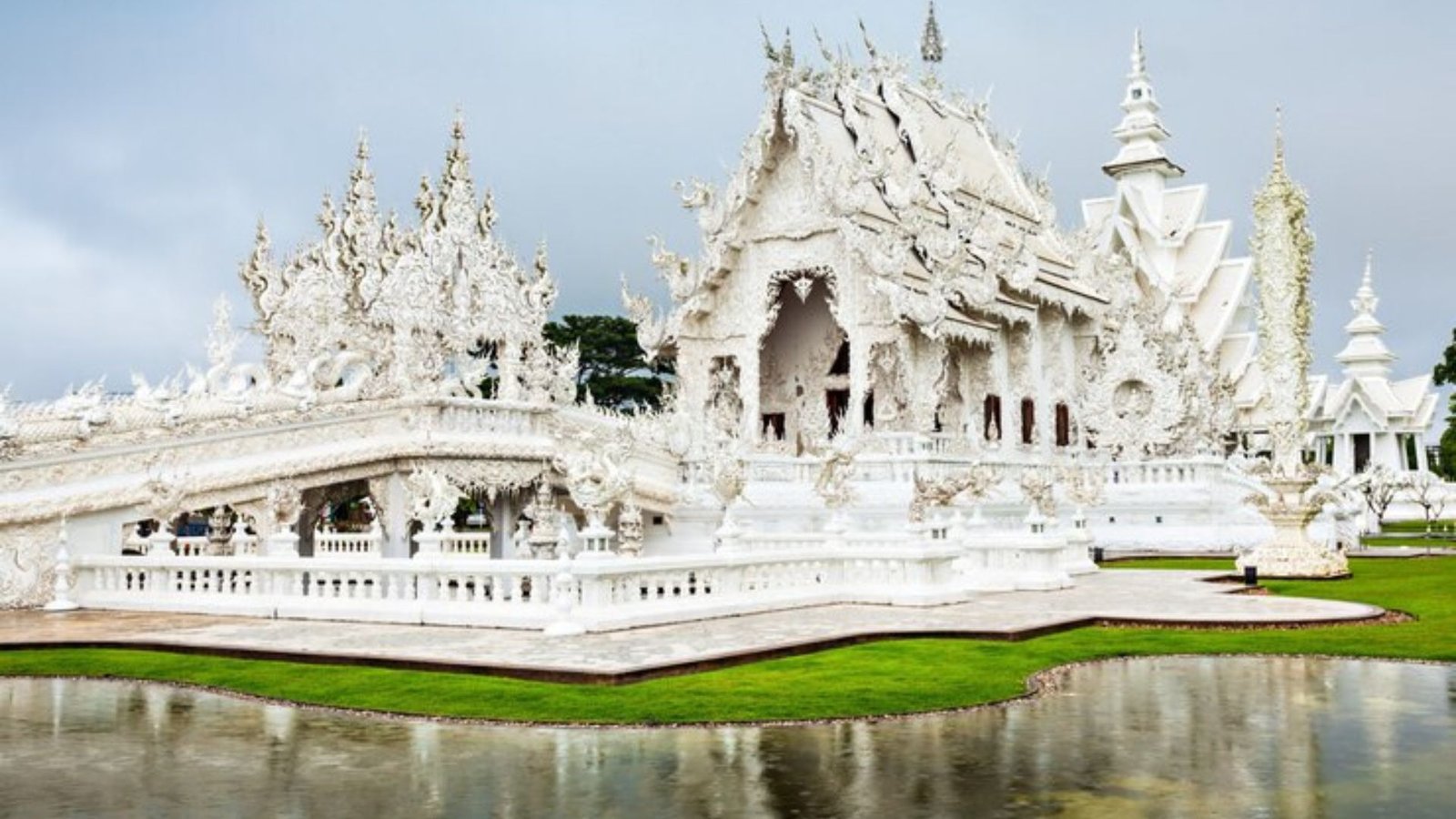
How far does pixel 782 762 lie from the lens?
22.0ft

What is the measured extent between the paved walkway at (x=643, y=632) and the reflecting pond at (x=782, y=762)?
1893mm

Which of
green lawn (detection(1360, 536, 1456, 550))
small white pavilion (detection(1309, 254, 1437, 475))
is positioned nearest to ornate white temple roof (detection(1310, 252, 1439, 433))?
small white pavilion (detection(1309, 254, 1437, 475))

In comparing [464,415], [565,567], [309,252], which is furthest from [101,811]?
[309,252]

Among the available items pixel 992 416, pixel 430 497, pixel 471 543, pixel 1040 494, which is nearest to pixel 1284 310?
pixel 1040 494

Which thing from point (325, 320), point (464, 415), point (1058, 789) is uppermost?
point (325, 320)

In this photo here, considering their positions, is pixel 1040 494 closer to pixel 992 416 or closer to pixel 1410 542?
pixel 992 416

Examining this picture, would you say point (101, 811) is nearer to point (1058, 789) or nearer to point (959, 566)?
point (1058, 789)

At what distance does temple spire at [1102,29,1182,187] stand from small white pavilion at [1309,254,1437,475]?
32.4ft

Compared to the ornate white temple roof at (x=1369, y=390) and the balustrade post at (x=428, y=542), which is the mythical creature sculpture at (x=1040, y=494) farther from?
the ornate white temple roof at (x=1369, y=390)

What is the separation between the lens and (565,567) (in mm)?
12055

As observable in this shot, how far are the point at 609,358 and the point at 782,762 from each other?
43.0 metres

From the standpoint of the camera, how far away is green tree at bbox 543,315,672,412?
1922 inches

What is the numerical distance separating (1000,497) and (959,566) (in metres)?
9.74

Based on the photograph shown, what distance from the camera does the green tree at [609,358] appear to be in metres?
48.8
